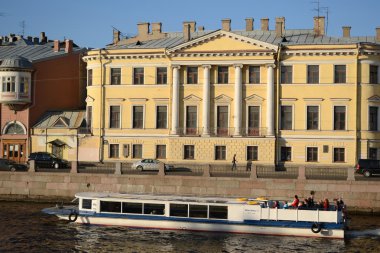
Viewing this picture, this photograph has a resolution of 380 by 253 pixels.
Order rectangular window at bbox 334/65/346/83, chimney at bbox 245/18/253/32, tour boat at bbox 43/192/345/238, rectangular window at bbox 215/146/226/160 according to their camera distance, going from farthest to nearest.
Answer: chimney at bbox 245/18/253/32
rectangular window at bbox 215/146/226/160
rectangular window at bbox 334/65/346/83
tour boat at bbox 43/192/345/238

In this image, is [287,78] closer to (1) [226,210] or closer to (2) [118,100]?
(2) [118,100]

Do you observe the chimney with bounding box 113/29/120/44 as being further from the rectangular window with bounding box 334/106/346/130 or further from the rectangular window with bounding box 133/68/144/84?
the rectangular window with bounding box 334/106/346/130

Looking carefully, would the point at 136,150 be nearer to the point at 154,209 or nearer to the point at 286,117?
the point at 286,117

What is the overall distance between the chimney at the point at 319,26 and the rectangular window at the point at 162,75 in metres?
12.9

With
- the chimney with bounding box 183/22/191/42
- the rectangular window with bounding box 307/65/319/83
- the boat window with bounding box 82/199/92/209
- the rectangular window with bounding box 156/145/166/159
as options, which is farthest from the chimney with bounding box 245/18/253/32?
the boat window with bounding box 82/199/92/209

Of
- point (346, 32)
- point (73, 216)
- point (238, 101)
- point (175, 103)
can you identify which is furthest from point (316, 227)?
point (346, 32)

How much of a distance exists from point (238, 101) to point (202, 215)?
18482 millimetres

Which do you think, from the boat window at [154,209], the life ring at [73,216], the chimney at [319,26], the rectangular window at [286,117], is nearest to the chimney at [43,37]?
the chimney at [319,26]

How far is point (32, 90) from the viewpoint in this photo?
53.3m

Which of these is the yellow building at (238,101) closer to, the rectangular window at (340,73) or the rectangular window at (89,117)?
the rectangular window at (340,73)

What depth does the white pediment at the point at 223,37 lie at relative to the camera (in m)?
47.2

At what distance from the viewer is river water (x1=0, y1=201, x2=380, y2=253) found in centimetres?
2703

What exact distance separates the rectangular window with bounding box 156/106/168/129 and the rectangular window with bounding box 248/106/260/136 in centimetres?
671

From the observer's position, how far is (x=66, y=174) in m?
39.1
